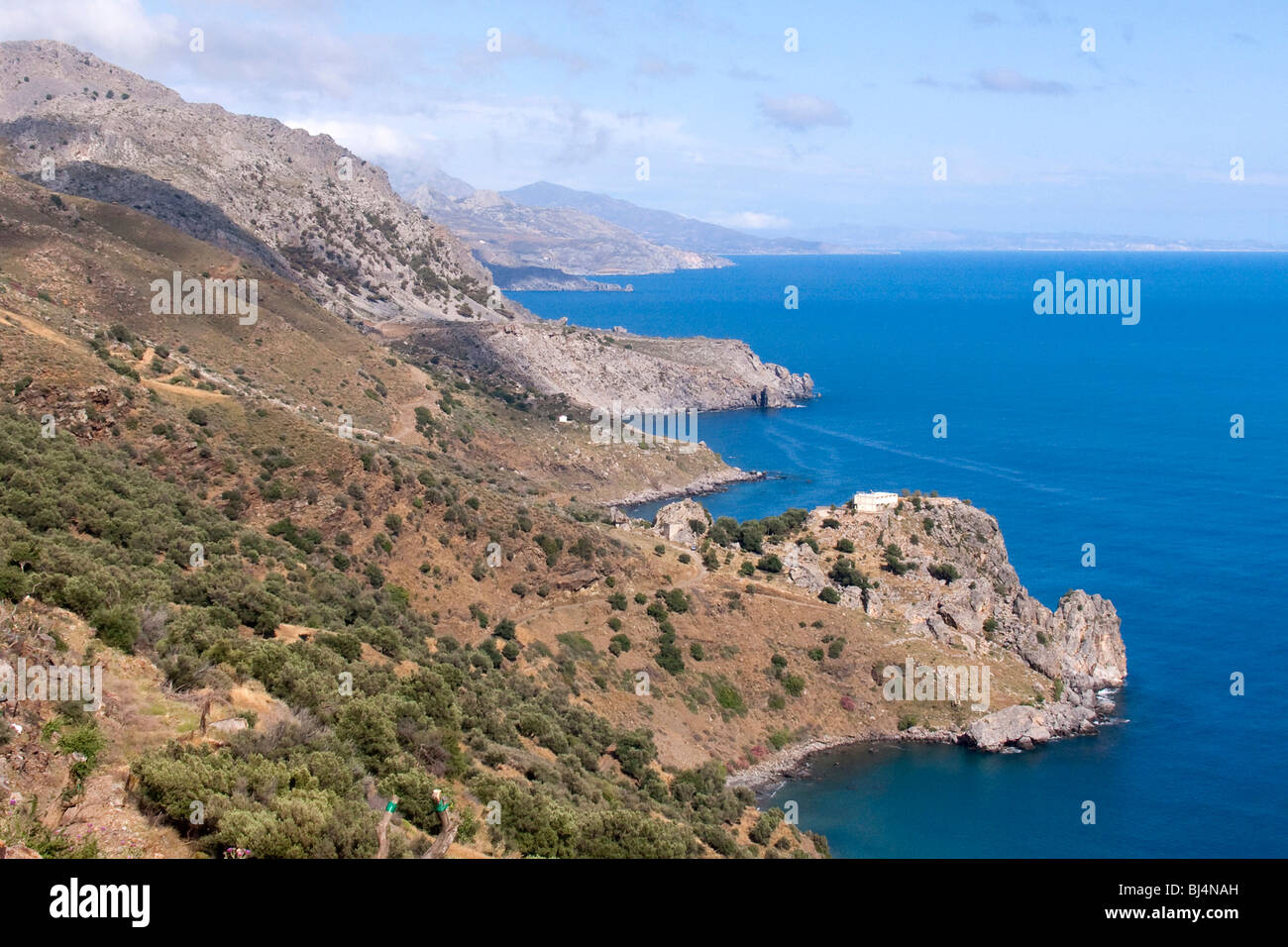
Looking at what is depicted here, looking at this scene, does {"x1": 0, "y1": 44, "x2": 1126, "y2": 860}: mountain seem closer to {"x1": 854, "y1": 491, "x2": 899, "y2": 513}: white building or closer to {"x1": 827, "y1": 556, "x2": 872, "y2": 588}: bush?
{"x1": 827, "y1": 556, "x2": 872, "y2": 588}: bush

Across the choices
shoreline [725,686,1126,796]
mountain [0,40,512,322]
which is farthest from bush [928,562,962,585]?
mountain [0,40,512,322]

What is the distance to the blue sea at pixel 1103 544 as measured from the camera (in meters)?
48.0

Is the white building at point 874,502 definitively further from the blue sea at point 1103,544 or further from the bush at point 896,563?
the blue sea at point 1103,544

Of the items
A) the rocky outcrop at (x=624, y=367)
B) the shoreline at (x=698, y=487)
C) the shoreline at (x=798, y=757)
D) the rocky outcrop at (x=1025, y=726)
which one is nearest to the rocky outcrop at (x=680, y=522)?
the shoreline at (x=798, y=757)

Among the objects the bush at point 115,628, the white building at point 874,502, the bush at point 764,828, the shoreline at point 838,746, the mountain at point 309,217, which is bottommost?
the shoreline at point 838,746

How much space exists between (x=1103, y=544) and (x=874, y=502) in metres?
30.5

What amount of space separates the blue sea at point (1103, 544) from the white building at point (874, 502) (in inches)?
627

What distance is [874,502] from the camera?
2699 inches

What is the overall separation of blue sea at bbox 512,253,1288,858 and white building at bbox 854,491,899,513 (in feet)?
52.2

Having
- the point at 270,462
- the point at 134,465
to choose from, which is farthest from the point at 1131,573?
the point at 134,465
